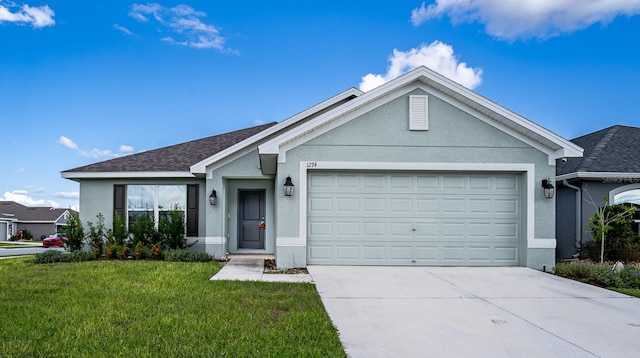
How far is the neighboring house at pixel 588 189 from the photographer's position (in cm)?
1259

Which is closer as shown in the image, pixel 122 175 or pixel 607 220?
pixel 607 220

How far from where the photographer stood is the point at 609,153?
13.9 meters

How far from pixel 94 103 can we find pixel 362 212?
1219 centimetres

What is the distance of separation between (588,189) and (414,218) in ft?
18.9

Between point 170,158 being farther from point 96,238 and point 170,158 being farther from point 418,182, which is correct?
point 418,182

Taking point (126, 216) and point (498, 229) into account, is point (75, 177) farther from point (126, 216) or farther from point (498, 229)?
point (498, 229)

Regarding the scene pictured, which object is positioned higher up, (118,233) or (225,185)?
(225,185)

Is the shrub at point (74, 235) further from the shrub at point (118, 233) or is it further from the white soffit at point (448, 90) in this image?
the white soffit at point (448, 90)

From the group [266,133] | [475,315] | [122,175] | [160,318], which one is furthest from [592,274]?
[122,175]

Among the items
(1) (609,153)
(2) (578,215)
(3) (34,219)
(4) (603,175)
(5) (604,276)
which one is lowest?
(3) (34,219)

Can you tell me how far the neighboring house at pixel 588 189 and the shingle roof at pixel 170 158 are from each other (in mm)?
10984

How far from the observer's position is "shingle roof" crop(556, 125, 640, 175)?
12.8 m

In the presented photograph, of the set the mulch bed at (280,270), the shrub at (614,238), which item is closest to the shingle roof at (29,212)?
the mulch bed at (280,270)

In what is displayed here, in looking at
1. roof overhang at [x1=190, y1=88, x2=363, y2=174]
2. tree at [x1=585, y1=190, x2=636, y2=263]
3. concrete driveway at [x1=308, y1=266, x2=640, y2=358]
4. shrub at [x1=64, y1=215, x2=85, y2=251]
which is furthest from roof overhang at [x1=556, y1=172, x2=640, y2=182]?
shrub at [x1=64, y1=215, x2=85, y2=251]
